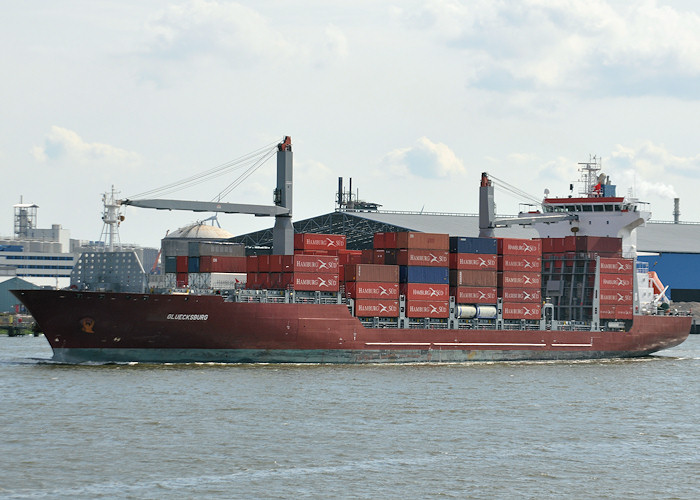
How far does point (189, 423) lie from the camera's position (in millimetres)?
33781

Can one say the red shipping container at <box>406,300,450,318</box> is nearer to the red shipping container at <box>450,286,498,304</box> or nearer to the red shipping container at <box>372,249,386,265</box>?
the red shipping container at <box>450,286,498,304</box>

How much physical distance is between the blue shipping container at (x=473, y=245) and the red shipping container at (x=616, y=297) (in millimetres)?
10235

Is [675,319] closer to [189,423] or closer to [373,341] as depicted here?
[373,341]

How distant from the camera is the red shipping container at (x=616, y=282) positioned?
6538 centimetres

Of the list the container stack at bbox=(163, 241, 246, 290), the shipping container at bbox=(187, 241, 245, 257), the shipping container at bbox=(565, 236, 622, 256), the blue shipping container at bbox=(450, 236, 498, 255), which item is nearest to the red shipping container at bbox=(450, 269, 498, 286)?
the blue shipping container at bbox=(450, 236, 498, 255)

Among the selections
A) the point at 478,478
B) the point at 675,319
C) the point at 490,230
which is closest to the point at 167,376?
the point at 478,478

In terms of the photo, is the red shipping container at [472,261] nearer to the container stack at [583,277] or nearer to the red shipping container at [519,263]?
the red shipping container at [519,263]

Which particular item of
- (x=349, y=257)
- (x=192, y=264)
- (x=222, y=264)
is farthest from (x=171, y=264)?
(x=349, y=257)

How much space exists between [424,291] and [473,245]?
4796 millimetres

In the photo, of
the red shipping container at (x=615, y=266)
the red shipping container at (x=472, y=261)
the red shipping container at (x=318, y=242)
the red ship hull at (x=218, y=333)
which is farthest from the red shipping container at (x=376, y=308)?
the red shipping container at (x=615, y=266)

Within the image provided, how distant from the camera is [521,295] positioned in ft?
202

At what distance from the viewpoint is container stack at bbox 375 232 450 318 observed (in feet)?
187

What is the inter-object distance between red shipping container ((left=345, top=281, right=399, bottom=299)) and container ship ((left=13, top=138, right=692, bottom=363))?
7 centimetres

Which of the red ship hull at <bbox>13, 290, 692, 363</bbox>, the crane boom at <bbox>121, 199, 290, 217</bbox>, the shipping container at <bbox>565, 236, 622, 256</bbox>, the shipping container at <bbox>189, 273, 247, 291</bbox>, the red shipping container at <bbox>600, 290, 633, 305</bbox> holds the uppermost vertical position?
the crane boom at <bbox>121, 199, 290, 217</bbox>
